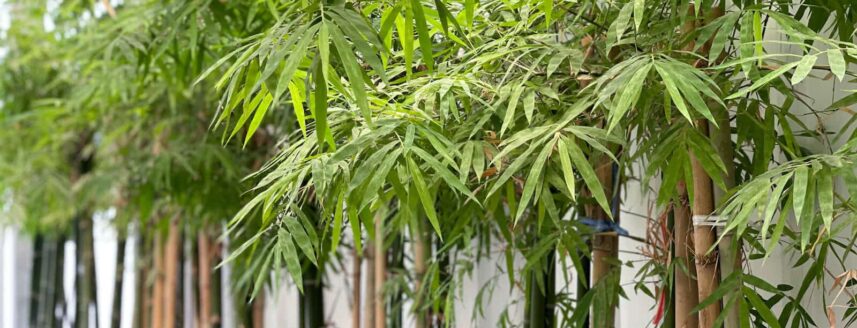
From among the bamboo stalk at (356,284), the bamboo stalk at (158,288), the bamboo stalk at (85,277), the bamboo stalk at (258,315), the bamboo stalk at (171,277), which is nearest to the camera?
the bamboo stalk at (356,284)

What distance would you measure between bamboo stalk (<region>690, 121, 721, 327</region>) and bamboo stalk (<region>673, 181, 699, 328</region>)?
0.07m

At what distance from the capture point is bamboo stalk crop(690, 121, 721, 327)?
1553 mm

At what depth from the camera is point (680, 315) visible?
5.58 ft

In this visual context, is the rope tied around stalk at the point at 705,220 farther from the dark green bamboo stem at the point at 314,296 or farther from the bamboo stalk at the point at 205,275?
the bamboo stalk at the point at 205,275

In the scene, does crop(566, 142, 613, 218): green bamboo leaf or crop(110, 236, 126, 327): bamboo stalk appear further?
crop(110, 236, 126, 327): bamboo stalk

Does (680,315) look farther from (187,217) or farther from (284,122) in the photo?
(187,217)

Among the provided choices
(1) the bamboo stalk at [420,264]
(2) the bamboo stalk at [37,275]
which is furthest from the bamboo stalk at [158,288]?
(1) the bamboo stalk at [420,264]

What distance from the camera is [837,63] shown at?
1253 mm

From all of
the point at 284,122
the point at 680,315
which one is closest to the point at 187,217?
the point at 284,122

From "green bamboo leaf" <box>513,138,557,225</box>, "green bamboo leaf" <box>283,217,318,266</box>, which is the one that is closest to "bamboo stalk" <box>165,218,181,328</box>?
"green bamboo leaf" <box>283,217,318,266</box>

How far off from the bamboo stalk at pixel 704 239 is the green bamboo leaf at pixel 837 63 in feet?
0.93

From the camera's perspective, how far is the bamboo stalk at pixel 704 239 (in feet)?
5.09

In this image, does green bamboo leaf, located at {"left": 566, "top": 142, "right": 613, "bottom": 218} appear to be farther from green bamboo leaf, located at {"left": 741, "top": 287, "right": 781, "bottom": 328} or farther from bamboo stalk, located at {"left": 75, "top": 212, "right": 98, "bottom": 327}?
bamboo stalk, located at {"left": 75, "top": 212, "right": 98, "bottom": 327}

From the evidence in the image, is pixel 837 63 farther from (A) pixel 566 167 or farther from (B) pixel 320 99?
(B) pixel 320 99
